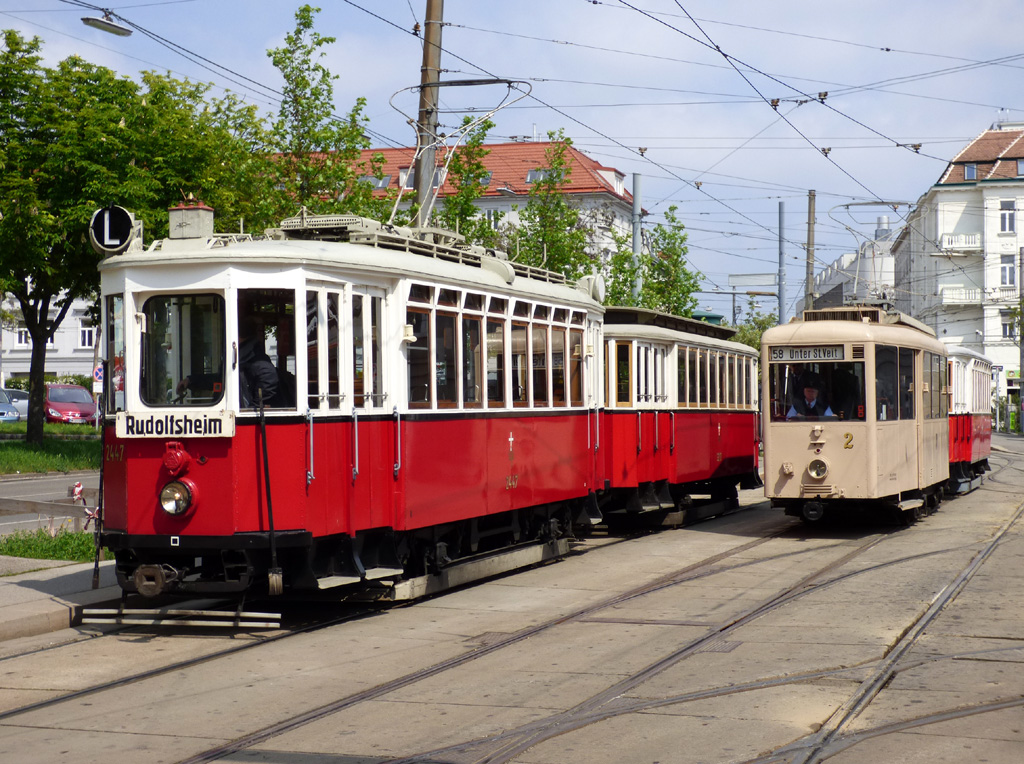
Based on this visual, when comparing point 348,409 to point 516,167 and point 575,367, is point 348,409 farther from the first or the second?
point 516,167

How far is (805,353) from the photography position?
17625 millimetres

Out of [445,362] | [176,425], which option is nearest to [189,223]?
[176,425]

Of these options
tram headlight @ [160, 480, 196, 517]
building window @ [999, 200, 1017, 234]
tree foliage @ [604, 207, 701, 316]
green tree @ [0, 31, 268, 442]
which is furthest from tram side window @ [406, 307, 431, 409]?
building window @ [999, 200, 1017, 234]

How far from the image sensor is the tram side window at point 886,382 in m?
17.3

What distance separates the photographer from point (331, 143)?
20109 mm

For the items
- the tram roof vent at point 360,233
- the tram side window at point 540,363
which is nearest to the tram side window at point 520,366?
the tram side window at point 540,363

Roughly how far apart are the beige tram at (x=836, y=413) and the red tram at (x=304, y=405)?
5688 mm

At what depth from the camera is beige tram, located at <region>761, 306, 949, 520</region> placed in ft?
56.3

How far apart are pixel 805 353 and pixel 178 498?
1035cm

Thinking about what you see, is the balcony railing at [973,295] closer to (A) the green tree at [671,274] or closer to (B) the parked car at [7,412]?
(A) the green tree at [671,274]

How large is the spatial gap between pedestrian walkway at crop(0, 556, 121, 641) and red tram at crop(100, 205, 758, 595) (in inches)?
28.2

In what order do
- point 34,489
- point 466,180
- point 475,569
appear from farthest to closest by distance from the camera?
point 34,489 → point 466,180 → point 475,569

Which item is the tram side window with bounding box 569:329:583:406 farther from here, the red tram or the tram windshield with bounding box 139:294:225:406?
the tram windshield with bounding box 139:294:225:406

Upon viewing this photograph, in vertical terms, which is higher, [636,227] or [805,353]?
[636,227]
